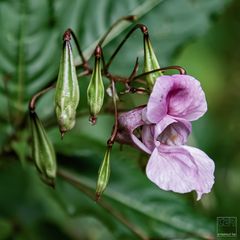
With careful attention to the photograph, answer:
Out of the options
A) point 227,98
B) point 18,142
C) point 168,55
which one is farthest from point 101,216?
point 227,98

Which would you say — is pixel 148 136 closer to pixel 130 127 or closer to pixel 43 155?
pixel 130 127

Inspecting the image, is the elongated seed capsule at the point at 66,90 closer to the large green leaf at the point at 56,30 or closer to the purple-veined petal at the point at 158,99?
the purple-veined petal at the point at 158,99

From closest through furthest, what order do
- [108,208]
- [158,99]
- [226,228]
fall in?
[158,99], [108,208], [226,228]

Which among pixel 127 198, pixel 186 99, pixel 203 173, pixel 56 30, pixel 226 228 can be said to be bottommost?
pixel 226 228

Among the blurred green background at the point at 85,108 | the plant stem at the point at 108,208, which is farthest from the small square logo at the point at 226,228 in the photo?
the plant stem at the point at 108,208

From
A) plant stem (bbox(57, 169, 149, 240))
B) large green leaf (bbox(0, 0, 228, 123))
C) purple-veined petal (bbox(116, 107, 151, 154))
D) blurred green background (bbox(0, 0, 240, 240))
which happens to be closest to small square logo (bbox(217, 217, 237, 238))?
blurred green background (bbox(0, 0, 240, 240))

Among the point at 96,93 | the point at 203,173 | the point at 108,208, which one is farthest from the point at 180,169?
the point at 108,208

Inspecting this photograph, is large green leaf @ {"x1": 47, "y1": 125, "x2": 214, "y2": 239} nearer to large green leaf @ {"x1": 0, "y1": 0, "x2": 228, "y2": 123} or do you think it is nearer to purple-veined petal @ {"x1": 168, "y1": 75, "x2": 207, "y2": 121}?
large green leaf @ {"x1": 0, "y1": 0, "x2": 228, "y2": 123}
